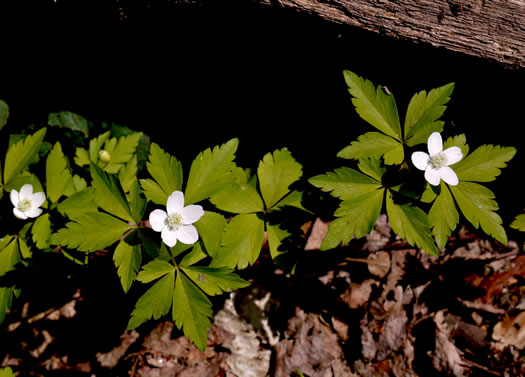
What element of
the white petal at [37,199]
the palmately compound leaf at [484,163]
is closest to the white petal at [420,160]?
the palmately compound leaf at [484,163]

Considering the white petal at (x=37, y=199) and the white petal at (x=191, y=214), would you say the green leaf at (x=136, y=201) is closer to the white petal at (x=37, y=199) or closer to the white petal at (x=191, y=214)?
the white petal at (x=191, y=214)

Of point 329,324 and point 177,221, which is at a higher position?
point 177,221

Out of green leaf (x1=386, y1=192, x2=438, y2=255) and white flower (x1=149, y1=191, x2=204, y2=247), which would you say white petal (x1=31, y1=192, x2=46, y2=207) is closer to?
white flower (x1=149, y1=191, x2=204, y2=247)

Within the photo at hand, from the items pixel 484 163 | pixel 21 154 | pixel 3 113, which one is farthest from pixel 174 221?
pixel 3 113

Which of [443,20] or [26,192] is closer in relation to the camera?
[443,20]

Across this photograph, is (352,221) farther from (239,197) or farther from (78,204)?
(78,204)

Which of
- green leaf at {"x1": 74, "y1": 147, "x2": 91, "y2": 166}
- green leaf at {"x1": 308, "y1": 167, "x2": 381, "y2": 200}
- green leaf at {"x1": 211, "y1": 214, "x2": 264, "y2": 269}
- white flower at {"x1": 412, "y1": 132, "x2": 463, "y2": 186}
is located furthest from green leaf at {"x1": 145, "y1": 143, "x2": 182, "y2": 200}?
white flower at {"x1": 412, "y1": 132, "x2": 463, "y2": 186}
